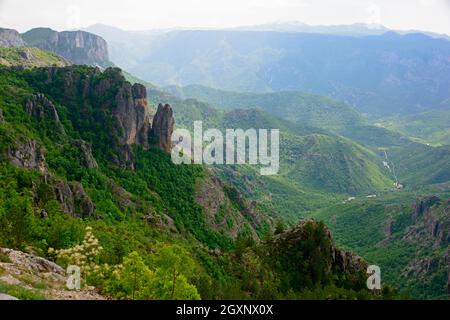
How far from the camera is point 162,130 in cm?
9631

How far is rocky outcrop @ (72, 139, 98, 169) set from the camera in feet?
244

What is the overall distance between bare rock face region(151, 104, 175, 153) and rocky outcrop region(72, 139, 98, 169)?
1956 centimetres

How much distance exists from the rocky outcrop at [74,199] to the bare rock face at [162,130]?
3369cm

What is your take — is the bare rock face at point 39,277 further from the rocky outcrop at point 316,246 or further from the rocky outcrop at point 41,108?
the rocky outcrop at point 41,108

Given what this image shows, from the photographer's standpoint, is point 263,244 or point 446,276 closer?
point 263,244

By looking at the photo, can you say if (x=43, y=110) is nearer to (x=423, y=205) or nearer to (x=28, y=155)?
(x=28, y=155)

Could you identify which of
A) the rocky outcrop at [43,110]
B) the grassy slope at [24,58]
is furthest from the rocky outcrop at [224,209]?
the grassy slope at [24,58]

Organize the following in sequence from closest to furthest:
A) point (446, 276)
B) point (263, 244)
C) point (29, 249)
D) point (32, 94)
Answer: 1. point (29, 249)
2. point (263, 244)
3. point (32, 94)
4. point (446, 276)

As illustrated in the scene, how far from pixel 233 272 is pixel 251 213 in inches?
2110

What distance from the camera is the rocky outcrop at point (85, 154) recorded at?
2926 inches

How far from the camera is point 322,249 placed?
2251 inches

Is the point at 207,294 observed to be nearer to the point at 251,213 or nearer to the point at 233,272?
the point at 233,272

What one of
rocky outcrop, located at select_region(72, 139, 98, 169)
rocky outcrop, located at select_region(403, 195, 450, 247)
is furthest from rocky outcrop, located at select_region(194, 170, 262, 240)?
rocky outcrop, located at select_region(403, 195, 450, 247)
